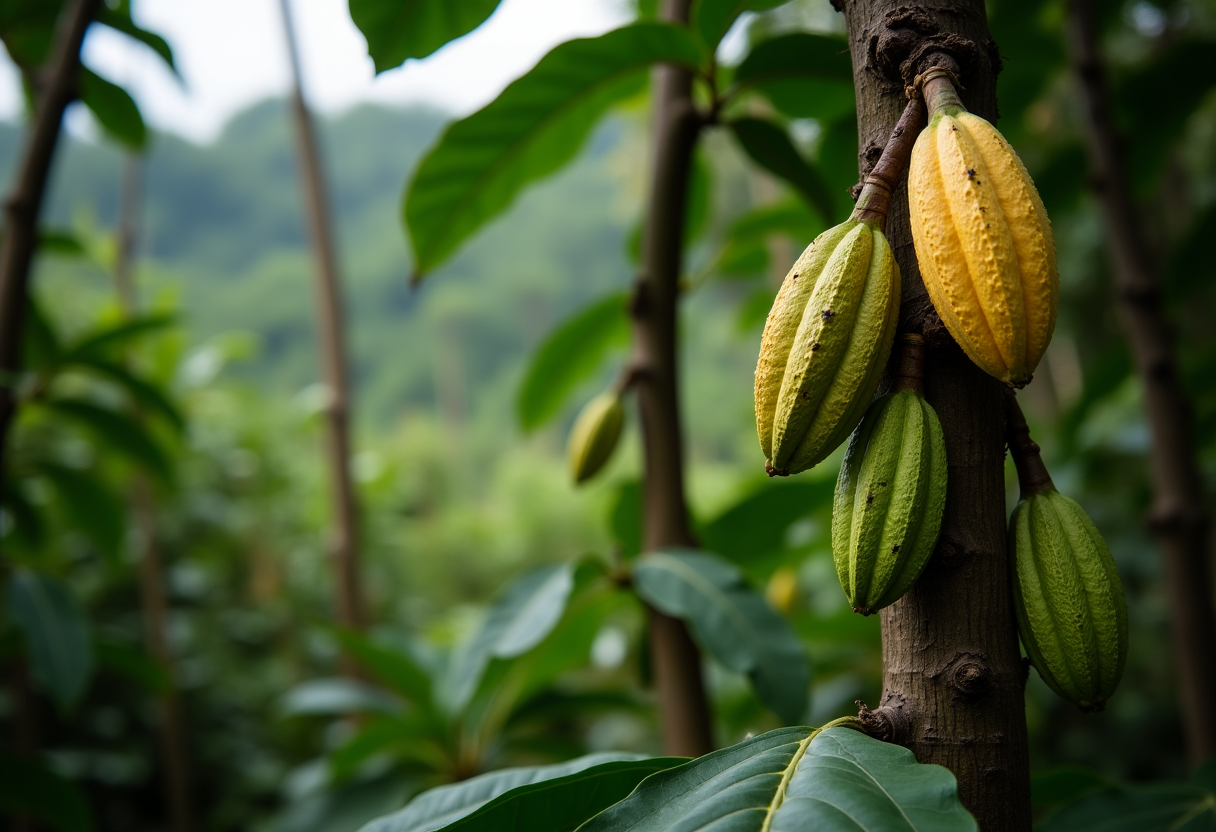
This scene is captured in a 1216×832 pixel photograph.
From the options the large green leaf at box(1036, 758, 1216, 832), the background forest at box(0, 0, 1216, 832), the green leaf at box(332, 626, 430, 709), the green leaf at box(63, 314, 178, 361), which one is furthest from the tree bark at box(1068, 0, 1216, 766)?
the green leaf at box(63, 314, 178, 361)

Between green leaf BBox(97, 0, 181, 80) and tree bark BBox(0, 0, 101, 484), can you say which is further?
green leaf BBox(97, 0, 181, 80)

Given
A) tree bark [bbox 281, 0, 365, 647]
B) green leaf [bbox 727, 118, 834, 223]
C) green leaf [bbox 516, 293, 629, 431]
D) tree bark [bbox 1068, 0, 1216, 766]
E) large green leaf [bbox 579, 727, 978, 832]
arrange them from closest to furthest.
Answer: large green leaf [bbox 579, 727, 978, 832] → green leaf [bbox 727, 118, 834, 223] → tree bark [bbox 1068, 0, 1216, 766] → green leaf [bbox 516, 293, 629, 431] → tree bark [bbox 281, 0, 365, 647]

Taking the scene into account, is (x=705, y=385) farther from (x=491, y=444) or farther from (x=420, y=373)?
(x=420, y=373)

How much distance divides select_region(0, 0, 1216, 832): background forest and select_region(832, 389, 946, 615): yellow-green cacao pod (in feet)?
1.26

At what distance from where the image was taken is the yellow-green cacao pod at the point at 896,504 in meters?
0.36

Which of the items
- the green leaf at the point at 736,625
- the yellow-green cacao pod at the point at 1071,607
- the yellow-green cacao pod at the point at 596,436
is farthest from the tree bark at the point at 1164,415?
the yellow-green cacao pod at the point at 1071,607

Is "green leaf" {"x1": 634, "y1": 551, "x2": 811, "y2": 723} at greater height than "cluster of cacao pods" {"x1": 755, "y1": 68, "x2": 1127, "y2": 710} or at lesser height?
lesser

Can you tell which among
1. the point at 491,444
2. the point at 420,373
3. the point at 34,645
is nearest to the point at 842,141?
the point at 34,645

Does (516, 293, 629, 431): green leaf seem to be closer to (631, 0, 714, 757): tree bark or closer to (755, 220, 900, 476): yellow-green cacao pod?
(631, 0, 714, 757): tree bark

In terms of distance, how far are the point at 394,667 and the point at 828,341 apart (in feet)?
3.99

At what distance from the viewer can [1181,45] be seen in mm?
1132

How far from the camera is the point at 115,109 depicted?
1254mm

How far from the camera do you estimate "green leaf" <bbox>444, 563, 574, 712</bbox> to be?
822 mm

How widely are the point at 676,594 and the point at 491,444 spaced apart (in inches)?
455
